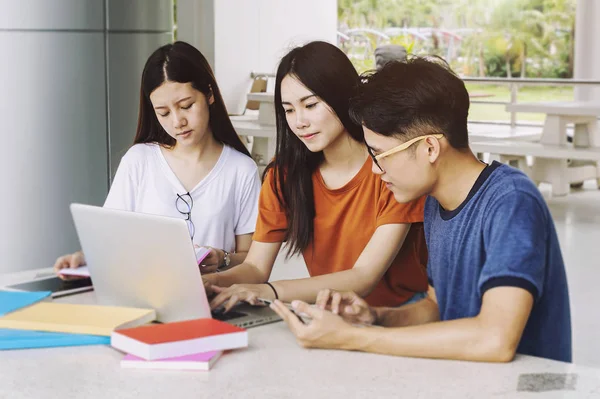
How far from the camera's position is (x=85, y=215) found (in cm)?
182

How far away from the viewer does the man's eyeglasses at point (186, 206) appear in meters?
2.52

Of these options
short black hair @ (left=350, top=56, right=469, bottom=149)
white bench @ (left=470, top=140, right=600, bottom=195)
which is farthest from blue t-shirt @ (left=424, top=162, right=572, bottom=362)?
white bench @ (left=470, top=140, right=600, bottom=195)

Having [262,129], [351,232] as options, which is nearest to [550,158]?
[262,129]

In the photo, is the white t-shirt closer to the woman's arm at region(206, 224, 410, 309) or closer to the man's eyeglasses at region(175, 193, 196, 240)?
the man's eyeglasses at region(175, 193, 196, 240)

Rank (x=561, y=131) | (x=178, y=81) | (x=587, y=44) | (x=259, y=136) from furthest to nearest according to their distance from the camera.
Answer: (x=587, y=44) < (x=259, y=136) < (x=561, y=131) < (x=178, y=81)

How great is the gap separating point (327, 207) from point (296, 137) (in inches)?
7.1

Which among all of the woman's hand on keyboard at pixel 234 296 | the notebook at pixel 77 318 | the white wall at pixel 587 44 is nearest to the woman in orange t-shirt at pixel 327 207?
the woman's hand on keyboard at pixel 234 296

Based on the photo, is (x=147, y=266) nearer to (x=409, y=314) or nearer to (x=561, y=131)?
(x=409, y=314)

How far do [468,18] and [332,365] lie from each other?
60.6 ft

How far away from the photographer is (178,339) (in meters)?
1.52

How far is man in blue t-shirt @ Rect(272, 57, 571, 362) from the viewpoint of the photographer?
153cm

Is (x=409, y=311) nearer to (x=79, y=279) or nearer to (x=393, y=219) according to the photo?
(x=393, y=219)

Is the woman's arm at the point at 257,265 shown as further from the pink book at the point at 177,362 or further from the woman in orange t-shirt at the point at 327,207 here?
the pink book at the point at 177,362

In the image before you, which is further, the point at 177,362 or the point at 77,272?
the point at 77,272
